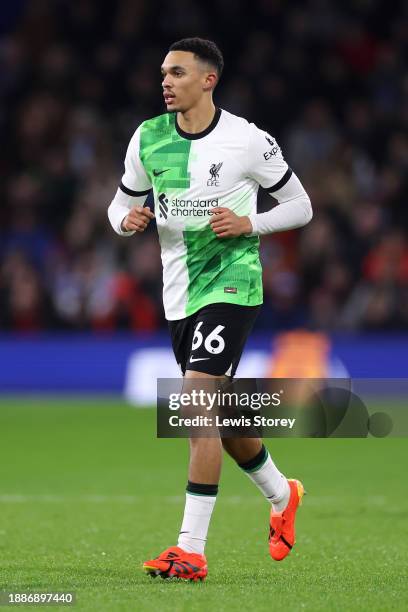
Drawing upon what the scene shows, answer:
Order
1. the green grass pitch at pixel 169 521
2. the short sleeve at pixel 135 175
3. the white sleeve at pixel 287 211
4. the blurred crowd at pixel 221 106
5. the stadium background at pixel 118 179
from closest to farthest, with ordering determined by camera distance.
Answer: the green grass pitch at pixel 169 521 → the white sleeve at pixel 287 211 → the short sleeve at pixel 135 175 → the stadium background at pixel 118 179 → the blurred crowd at pixel 221 106

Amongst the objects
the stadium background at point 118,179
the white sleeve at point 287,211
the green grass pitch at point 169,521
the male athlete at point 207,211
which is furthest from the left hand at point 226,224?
the stadium background at point 118,179

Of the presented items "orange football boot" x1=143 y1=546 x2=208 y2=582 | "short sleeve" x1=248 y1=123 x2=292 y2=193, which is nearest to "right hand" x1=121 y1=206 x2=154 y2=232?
"short sleeve" x1=248 y1=123 x2=292 y2=193

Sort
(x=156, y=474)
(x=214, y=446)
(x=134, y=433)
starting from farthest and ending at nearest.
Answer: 1. (x=134, y=433)
2. (x=156, y=474)
3. (x=214, y=446)

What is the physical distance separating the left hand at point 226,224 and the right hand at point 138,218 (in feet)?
1.00

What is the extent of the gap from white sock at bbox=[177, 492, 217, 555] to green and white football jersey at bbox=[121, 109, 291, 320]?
0.91 m

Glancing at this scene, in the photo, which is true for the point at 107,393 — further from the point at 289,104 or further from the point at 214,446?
the point at 214,446

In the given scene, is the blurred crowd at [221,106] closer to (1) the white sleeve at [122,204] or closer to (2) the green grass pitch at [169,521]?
(2) the green grass pitch at [169,521]

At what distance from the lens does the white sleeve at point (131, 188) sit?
667cm

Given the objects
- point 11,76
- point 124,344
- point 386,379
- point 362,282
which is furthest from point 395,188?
point 11,76

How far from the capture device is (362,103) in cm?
1931

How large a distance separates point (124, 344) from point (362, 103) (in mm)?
5347

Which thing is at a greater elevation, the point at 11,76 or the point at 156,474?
the point at 11,76

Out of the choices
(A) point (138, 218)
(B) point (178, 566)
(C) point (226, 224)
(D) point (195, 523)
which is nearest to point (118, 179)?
(A) point (138, 218)

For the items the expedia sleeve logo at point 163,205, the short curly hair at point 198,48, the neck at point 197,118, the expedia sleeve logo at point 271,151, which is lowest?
the expedia sleeve logo at point 163,205
